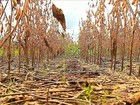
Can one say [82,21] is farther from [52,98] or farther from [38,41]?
[52,98]

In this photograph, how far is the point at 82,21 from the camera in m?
28.0

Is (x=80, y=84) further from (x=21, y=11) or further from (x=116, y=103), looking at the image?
(x=21, y=11)

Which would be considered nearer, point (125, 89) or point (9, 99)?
point (9, 99)

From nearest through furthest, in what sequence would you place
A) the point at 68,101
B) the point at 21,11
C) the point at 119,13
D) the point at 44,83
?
the point at 21,11 → the point at 68,101 → the point at 44,83 → the point at 119,13

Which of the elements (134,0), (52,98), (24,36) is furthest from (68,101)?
(24,36)

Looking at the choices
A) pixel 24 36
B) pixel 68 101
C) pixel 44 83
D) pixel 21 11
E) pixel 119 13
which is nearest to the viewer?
pixel 21 11

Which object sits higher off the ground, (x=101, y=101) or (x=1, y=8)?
(x=1, y=8)

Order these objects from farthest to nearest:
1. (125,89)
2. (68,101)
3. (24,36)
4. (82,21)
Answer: (82,21) < (24,36) < (125,89) < (68,101)

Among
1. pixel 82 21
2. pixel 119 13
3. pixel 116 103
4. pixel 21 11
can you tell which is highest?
pixel 82 21

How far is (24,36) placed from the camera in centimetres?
893

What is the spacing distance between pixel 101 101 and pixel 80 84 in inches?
44.7

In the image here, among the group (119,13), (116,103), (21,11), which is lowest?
(116,103)

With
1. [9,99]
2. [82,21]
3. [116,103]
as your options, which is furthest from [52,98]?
[82,21]

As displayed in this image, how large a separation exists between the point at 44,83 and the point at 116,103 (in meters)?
1.77
